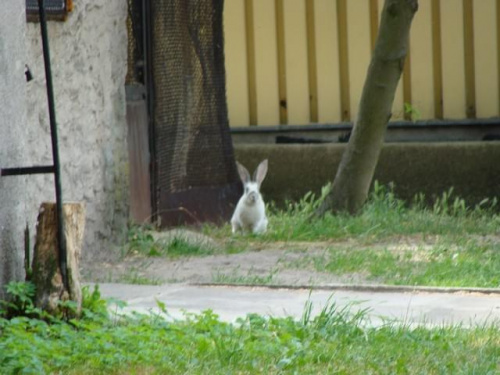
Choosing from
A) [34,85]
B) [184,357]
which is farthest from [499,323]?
[34,85]

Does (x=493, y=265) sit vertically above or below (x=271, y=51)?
below

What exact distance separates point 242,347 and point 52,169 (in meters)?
1.26

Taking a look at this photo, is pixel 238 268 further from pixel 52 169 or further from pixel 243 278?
pixel 52 169

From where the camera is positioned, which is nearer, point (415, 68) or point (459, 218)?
point (459, 218)

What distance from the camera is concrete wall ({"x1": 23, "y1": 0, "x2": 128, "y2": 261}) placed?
8164 mm

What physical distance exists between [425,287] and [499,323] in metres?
1.14

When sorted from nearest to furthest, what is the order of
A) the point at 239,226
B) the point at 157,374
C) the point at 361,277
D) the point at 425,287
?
1. the point at 157,374
2. the point at 425,287
3. the point at 361,277
4. the point at 239,226

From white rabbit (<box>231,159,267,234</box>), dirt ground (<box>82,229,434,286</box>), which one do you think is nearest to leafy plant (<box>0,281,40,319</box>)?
dirt ground (<box>82,229,434,286</box>)

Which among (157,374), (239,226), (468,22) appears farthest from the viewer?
(468,22)

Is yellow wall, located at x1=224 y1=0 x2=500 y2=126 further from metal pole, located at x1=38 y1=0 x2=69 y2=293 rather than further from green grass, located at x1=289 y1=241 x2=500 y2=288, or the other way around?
metal pole, located at x1=38 y1=0 x2=69 y2=293

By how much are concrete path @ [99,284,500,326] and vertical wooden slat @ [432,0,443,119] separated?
6.19 m

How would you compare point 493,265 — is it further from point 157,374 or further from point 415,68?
point 415,68

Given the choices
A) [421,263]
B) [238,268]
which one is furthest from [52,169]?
[421,263]

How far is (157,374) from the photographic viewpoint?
4.82 meters
